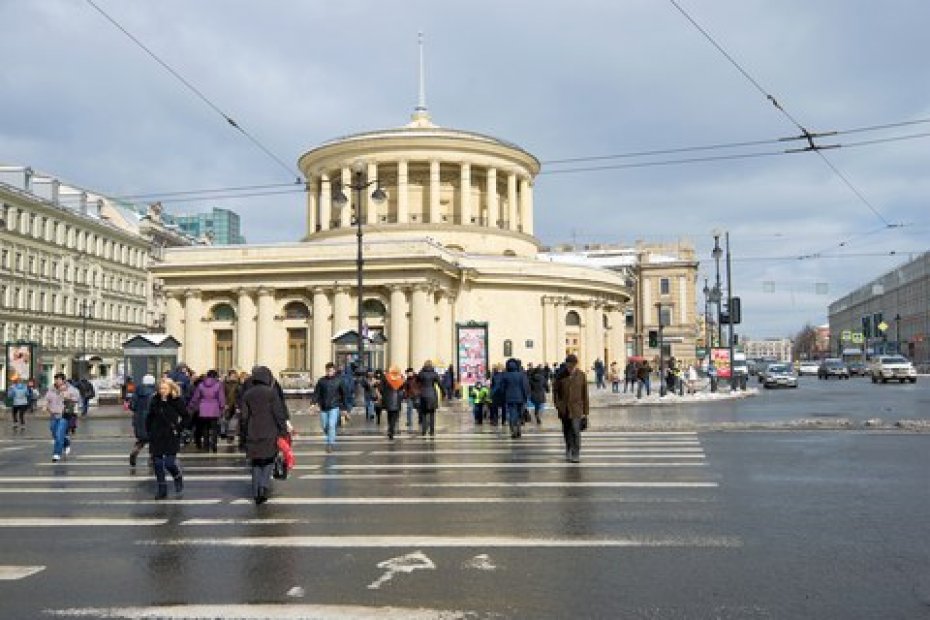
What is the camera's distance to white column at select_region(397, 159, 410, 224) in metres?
59.1

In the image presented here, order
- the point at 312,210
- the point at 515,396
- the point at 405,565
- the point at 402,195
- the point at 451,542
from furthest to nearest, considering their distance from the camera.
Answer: the point at 312,210
the point at 402,195
the point at 515,396
the point at 451,542
the point at 405,565

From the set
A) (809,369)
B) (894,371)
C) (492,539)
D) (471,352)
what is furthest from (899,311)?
(492,539)

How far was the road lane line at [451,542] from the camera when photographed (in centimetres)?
778

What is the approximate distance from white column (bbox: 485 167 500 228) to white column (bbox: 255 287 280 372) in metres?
18.2

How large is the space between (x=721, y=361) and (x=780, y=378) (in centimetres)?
550

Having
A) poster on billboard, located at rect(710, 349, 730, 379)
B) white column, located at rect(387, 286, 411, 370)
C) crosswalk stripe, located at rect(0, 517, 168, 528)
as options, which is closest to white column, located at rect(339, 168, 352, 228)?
white column, located at rect(387, 286, 411, 370)

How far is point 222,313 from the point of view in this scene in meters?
52.1

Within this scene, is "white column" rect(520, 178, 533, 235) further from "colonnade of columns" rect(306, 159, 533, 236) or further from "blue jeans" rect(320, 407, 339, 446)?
"blue jeans" rect(320, 407, 339, 446)

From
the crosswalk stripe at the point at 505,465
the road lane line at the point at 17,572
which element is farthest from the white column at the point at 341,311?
the road lane line at the point at 17,572

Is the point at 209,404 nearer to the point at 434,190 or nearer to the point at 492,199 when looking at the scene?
the point at 434,190

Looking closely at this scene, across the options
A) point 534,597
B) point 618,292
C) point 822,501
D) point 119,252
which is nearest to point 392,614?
point 534,597

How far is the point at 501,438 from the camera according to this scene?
19.5 metres

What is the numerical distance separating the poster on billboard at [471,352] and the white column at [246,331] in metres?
22.8

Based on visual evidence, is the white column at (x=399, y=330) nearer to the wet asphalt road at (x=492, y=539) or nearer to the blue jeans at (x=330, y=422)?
the blue jeans at (x=330, y=422)
